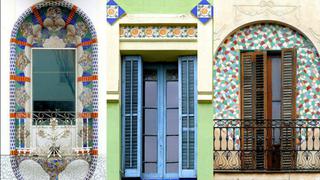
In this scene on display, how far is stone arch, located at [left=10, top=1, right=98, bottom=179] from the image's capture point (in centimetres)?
2322

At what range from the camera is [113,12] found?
23.4m

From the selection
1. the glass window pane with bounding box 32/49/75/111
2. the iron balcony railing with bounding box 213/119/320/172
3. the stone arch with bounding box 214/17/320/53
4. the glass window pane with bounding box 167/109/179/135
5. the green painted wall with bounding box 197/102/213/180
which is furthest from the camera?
the glass window pane with bounding box 167/109/179/135

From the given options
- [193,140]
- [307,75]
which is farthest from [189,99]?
[307,75]

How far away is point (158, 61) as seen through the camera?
24078mm

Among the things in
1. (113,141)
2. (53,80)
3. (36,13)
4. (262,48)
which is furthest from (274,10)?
(36,13)

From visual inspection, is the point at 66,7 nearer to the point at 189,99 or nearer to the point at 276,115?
the point at 189,99

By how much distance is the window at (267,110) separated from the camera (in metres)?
23.7

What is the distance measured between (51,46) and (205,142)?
316cm

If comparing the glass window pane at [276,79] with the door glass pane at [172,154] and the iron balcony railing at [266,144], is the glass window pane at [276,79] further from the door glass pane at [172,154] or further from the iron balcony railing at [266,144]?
the door glass pane at [172,154]

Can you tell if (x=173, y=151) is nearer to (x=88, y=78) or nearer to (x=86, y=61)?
(x=88, y=78)

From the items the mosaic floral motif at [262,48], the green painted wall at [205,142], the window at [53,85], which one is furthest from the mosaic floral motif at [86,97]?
the mosaic floral motif at [262,48]

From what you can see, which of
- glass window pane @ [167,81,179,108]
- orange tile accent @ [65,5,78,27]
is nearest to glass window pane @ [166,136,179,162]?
glass window pane @ [167,81,179,108]

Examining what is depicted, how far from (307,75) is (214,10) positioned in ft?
6.58

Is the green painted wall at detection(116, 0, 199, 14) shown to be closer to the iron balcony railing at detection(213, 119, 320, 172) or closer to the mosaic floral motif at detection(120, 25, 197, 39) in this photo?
the mosaic floral motif at detection(120, 25, 197, 39)
